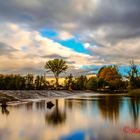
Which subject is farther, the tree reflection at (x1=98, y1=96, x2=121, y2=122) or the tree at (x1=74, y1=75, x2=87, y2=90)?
the tree at (x1=74, y1=75, x2=87, y2=90)

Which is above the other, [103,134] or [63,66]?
[63,66]

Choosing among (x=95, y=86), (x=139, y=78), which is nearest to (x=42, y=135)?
(x=139, y=78)

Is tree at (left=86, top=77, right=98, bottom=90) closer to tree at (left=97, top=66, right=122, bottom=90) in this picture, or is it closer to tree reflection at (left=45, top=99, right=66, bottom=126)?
tree at (left=97, top=66, right=122, bottom=90)

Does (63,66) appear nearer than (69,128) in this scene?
No

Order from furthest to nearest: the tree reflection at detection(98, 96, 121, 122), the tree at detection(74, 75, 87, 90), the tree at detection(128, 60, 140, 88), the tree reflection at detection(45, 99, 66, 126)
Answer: the tree at detection(74, 75, 87, 90) < the tree at detection(128, 60, 140, 88) < the tree reflection at detection(98, 96, 121, 122) < the tree reflection at detection(45, 99, 66, 126)

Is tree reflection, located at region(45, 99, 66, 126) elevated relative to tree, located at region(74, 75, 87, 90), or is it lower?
lower

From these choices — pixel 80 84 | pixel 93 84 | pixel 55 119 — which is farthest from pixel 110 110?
pixel 80 84

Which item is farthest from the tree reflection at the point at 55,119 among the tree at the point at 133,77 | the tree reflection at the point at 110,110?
the tree at the point at 133,77

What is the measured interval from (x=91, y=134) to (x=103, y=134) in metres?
0.73

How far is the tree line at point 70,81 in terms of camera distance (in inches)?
4259

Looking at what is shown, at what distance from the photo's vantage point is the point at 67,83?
145 meters

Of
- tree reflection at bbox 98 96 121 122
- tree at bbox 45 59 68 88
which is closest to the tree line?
tree at bbox 45 59 68 88

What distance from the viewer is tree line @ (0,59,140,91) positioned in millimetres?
108188

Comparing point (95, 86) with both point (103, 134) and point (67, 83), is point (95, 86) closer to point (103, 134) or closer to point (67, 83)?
point (67, 83)
